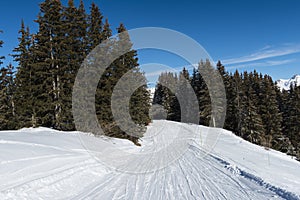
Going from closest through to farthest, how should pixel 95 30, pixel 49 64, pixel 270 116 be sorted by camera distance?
pixel 49 64, pixel 95 30, pixel 270 116

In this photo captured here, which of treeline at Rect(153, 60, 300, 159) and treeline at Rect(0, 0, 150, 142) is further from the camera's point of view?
treeline at Rect(153, 60, 300, 159)

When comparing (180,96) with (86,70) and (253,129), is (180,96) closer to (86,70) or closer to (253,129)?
(253,129)

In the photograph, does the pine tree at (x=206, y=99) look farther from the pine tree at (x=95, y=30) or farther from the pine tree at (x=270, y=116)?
the pine tree at (x=95, y=30)

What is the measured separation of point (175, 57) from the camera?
1352 cm

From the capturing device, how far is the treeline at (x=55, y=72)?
1655cm

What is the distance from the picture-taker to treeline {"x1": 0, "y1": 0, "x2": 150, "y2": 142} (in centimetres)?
1655

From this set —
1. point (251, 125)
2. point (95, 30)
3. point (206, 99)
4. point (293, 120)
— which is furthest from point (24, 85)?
point (293, 120)

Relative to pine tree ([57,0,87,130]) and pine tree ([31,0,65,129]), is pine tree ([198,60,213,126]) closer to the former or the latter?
pine tree ([57,0,87,130])

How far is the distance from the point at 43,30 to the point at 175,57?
10832mm

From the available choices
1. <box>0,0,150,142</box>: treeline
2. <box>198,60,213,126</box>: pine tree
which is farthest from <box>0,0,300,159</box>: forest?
<box>198,60,213,126</box>: pine tree

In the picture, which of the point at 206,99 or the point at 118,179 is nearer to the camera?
the point at 118,179

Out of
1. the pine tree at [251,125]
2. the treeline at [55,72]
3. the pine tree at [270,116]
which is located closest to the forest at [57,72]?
the treeline at [55,72]

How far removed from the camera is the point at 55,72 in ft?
54.4

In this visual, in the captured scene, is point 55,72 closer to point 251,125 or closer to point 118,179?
point 118,179
